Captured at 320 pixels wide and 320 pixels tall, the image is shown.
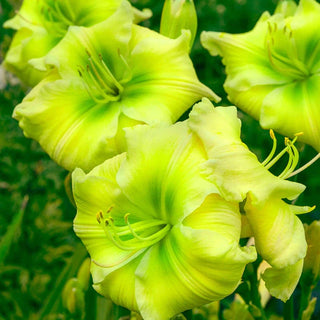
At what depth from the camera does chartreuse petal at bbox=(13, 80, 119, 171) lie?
2.50ft

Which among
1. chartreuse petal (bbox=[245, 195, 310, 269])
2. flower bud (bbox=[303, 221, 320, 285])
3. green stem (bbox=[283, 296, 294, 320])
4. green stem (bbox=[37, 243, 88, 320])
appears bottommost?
green stem (bbox=[37, 243, 88, 320])

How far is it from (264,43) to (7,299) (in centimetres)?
70

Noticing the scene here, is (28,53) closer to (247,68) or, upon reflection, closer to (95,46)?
(95,46)

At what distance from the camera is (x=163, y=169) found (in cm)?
66

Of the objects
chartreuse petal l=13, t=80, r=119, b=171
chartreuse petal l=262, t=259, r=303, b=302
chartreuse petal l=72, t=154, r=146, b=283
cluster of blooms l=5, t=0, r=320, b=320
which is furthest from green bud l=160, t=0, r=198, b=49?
chartreuse petal l=262, t=259, r=303, b=302

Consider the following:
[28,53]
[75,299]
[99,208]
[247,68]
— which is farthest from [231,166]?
[28,53]

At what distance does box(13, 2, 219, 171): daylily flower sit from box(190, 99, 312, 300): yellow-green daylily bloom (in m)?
0.12

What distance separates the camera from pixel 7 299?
1206 millimetres

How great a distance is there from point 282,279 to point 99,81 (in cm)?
36

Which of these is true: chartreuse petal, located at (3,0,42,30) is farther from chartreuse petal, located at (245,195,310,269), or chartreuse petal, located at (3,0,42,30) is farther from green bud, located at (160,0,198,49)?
chartreuse petal, located at (245,195,310,269)

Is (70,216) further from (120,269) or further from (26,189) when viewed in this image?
(120,269)

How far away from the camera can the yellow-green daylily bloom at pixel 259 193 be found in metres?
0.60

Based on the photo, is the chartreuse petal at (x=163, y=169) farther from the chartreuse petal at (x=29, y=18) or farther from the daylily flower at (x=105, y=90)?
the chartreuse petal at (x=29, y=18)

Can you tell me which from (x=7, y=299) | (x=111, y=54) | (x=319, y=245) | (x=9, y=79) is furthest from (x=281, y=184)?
(x=9, y=79)
